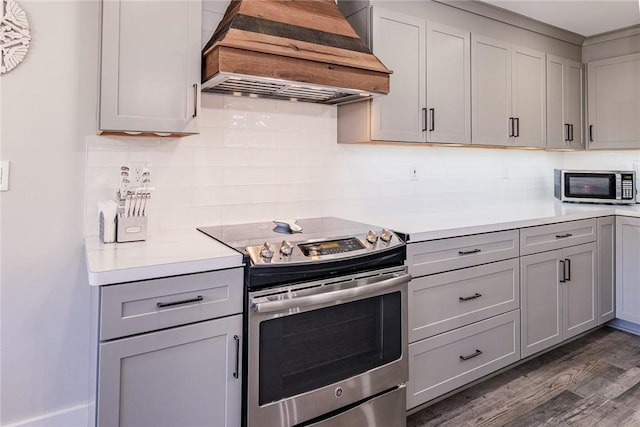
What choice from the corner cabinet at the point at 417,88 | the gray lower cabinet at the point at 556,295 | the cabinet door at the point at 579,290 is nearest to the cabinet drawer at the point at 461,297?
the gray lower cabinet at the point at 556,295

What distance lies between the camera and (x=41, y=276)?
5.95 ft

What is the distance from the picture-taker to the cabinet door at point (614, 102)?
327cm

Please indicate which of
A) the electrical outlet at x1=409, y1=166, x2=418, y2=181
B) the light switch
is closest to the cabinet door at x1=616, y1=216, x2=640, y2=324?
the electrical outlet at x1=409, y1=166, x2=418, y2=181

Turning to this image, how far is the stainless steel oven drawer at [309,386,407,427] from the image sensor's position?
1729 millimetres

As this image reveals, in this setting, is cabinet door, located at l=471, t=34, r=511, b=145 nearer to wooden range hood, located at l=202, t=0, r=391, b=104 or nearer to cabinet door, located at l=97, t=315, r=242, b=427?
wooden range hood, located at l=202, t=0, r=391, b=104

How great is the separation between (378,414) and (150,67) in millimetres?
1780

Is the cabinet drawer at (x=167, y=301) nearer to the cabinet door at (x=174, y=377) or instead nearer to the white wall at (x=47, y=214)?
the cabinet door at (x=174, y=377)

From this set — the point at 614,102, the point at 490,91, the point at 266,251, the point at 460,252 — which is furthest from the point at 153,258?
the point at 614,102

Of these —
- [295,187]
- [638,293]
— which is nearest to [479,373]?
[295,187]

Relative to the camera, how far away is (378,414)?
1.84 meters

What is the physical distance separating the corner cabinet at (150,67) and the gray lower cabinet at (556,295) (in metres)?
2.07

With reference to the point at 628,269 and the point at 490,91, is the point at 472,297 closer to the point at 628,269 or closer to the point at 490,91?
the point at 490,91

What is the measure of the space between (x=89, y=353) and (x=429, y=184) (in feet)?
7.51

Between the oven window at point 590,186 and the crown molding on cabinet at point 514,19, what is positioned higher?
the crown molding on cabinet at point 514,19
